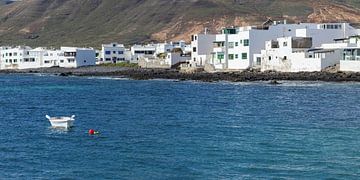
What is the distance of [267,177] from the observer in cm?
2538

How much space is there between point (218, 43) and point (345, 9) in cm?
11012

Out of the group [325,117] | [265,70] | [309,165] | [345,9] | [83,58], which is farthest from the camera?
[345,9]

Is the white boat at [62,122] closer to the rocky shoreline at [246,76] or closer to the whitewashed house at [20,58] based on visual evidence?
the rocky shoreline at [246,76]

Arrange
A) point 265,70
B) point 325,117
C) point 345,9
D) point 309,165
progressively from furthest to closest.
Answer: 1. point 345,9
2. point 265,70
3. point 325,117
4. point 309,165

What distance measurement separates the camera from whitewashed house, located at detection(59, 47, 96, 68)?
136625 mm

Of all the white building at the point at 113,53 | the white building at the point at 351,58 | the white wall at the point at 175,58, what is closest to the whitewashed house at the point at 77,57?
the white building at the point at 113,53

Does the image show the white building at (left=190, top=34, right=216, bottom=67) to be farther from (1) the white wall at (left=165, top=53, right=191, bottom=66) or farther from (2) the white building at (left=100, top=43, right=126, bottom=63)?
(2) the white building at (left=100, top=43, right=126, bottom=63)

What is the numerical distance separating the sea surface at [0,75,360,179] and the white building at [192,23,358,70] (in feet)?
84.8

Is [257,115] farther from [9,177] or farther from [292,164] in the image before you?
[9,177]

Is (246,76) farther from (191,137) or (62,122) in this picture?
(191,137)

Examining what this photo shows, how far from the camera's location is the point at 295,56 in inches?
3204

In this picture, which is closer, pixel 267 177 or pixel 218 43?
pixel 267 177

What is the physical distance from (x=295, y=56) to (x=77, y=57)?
65.2 m

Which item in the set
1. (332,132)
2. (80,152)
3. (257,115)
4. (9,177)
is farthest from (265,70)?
(9,177)
